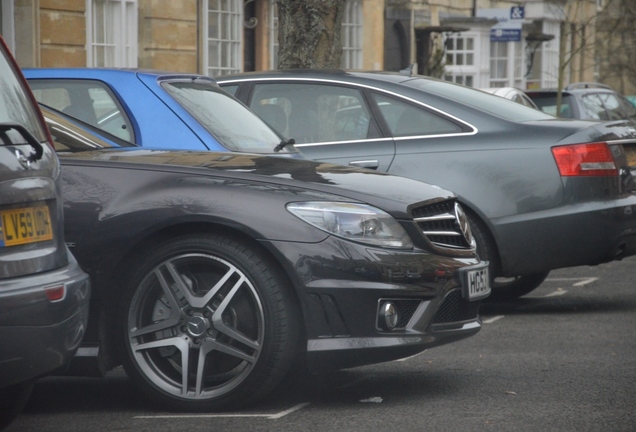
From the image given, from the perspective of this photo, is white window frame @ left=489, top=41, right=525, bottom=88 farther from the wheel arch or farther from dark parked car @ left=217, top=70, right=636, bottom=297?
the wheel arch

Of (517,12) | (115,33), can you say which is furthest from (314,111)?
(517,12)

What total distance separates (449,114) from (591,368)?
2598mm

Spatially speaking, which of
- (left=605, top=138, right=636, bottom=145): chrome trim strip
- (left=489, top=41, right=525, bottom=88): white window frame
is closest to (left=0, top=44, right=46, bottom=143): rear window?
(left=605, top=138, right=636, bottom=145): chrome trim strip

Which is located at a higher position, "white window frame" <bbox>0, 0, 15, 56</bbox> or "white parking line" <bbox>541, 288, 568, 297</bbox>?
"white window frame" <bbox>0, 0, 15, 56</bbox>

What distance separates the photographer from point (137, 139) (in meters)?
6.83

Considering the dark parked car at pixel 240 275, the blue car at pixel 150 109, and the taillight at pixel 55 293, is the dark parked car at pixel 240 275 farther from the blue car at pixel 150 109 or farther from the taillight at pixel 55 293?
the blue car at pixel 150 109

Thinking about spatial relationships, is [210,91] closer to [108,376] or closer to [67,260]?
[108,376]

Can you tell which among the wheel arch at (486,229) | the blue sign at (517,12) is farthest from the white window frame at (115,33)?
the blue sign at (517,12)

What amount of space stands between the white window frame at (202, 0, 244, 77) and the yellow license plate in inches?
687

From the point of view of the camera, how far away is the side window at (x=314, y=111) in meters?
8.68

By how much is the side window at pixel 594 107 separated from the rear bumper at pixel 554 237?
29.6ft

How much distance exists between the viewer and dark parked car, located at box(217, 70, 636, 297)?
321 inches

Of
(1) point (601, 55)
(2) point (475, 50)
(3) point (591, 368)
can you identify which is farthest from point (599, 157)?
(1) point (601, 55)

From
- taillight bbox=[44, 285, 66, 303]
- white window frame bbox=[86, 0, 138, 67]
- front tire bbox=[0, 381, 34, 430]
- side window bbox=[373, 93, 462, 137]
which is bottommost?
front tire bbox=[0, 381, 34, 430]
